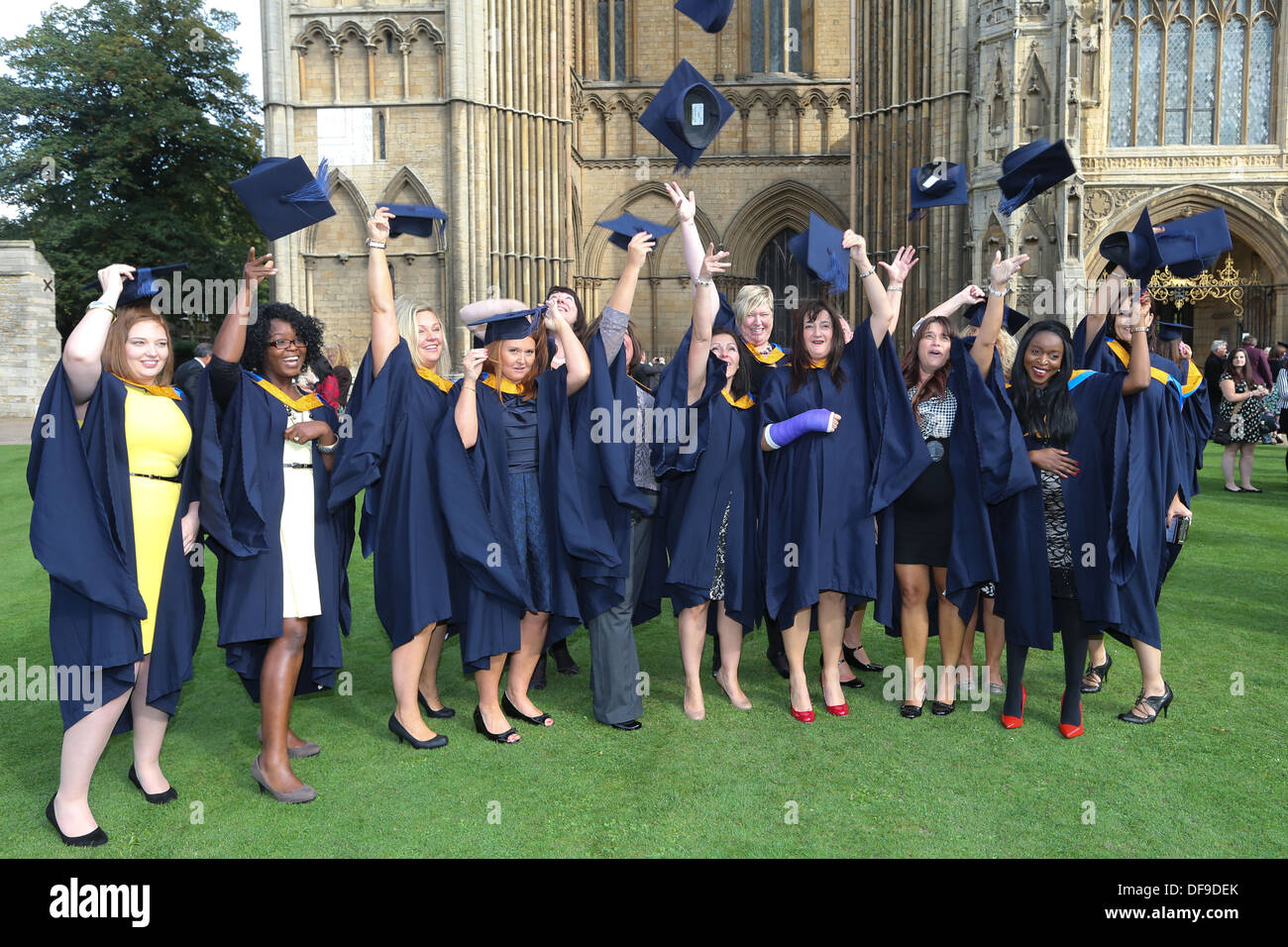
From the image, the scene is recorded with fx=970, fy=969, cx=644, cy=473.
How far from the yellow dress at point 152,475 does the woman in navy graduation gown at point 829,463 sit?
265 cm

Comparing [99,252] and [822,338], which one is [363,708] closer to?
[822,338]

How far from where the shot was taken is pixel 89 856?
11.3 ft

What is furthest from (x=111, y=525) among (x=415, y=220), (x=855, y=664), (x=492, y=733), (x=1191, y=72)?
(x=1191, y=72)

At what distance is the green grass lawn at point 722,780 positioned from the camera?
3.53 meters

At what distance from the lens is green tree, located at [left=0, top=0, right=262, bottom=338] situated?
29625 mm

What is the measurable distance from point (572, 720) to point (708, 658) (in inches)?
56.7

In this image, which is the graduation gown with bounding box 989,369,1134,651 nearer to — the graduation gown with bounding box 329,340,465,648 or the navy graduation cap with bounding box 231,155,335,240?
Answer: the graduation gown with bounding box 329,340,465,648

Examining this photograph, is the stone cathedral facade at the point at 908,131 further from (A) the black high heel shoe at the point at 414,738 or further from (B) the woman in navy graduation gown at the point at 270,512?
(B) the woman in navy graduation gown at the point at 270,512

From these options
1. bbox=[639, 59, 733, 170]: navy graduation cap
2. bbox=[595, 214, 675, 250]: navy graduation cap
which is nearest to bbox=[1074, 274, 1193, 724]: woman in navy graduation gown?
bbox=[639, 59, 733, 170]: navy graduation cap

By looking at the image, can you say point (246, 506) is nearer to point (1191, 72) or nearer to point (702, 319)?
point (702, 319)

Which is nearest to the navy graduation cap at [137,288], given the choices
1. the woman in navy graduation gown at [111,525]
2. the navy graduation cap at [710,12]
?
the woman in navy graduation gown at [111,525]

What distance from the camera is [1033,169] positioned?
16.6ft

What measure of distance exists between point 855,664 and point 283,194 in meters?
3.99

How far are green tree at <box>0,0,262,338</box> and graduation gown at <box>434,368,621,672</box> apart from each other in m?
29.1
